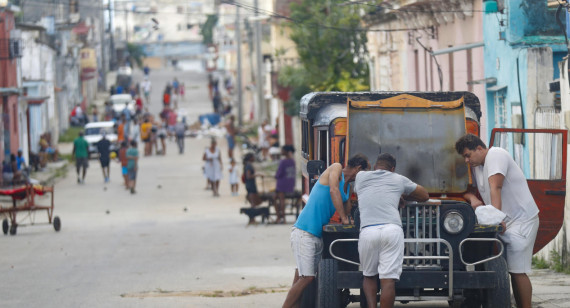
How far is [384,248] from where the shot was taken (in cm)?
961

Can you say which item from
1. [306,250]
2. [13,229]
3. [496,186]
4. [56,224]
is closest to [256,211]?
[56,224]

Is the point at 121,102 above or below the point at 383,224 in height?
above

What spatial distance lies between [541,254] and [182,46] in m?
104

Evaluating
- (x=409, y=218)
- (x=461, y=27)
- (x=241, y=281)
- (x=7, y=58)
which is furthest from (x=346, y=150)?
(x=7, y=58)

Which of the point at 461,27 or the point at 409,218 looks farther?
the point at 461,27

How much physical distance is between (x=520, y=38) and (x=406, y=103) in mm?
7501

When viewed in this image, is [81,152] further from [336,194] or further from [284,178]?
[336,194]

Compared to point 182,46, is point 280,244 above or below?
below

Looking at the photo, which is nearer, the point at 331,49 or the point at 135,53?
the point at 331,49

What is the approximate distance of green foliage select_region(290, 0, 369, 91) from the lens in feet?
112

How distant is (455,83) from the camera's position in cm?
2411

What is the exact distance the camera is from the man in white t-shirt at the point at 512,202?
10.1m

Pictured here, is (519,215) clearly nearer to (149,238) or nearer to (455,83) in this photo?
(149,238)

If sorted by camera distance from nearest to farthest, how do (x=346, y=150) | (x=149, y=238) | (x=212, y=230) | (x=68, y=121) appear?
(x=346, y=150), (x=149, y=238), (x=212, y=230), (x=68, y=121)
